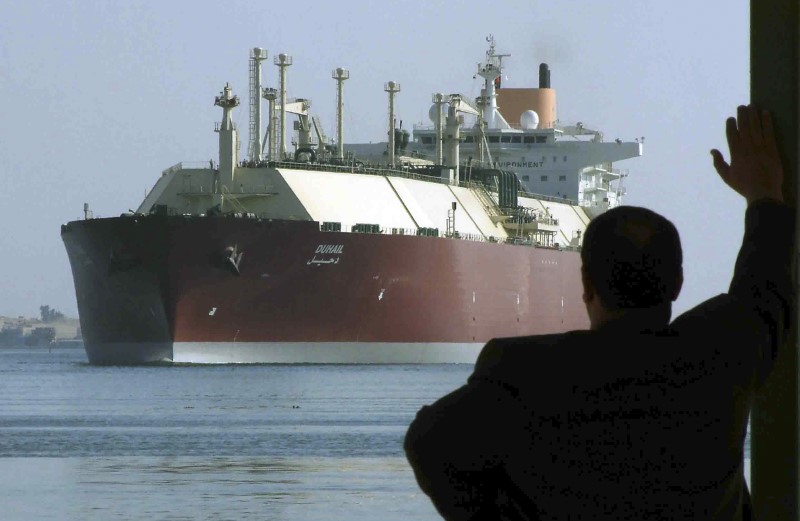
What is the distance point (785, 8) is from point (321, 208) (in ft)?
147

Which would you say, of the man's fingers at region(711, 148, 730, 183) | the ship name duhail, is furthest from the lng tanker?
the man's fingers at region(711, 148, 730, 183)

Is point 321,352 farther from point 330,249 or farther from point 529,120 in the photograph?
point 529,120

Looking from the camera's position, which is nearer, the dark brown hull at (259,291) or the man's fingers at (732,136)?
the man's fingers at (732,136)

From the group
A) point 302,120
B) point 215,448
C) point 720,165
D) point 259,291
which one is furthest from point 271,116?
point 720,165

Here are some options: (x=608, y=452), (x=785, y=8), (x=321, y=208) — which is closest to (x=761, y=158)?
(x=785, y=8)

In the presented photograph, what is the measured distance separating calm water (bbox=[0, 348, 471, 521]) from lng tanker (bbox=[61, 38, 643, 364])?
1762mm

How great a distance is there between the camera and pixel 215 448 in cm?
2031

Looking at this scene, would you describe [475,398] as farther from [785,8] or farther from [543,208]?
[543,208]

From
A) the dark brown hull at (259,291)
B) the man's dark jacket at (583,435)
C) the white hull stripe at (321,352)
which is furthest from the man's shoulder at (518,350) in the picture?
the white hull stripe at (321,352)

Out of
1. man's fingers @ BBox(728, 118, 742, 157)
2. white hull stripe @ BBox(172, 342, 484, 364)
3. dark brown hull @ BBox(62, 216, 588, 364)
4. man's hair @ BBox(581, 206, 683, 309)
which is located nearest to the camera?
man's hair @ BBox(581, 206, 683, 309)

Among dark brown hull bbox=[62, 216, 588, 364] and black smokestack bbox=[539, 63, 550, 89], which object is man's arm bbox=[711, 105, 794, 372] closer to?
dark brown hull bbox=[62, 216, 588, 364]

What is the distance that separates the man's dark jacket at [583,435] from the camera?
2027 millimetres

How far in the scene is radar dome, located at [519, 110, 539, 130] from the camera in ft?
225

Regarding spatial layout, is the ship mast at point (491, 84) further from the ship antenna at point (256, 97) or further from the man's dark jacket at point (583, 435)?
the man's dark jacket at point (583, 435)
